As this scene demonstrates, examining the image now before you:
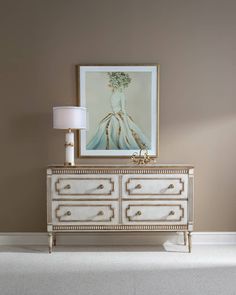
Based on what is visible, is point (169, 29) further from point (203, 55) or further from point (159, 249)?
point (159, 249)

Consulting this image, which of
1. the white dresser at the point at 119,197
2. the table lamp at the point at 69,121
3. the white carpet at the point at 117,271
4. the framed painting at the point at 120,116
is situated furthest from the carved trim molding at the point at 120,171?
the white carpet at the point at 117,271

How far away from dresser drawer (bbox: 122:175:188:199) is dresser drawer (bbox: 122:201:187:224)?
0.22 ft

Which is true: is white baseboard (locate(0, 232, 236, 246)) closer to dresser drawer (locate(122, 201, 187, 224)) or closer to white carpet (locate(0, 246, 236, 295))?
white carpet (locate(0, 246, 236, 295))

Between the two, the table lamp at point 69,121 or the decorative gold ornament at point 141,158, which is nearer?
the table lamp at point 69,121

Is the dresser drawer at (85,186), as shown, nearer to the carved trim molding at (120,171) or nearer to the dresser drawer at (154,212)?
the carved trim molding at (120,171)

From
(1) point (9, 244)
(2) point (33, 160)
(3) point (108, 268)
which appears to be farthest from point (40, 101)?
(3) point (108, 268)

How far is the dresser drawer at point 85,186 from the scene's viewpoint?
160 inches

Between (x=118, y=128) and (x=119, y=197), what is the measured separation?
31.7 inches

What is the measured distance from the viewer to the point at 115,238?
14.8 feet

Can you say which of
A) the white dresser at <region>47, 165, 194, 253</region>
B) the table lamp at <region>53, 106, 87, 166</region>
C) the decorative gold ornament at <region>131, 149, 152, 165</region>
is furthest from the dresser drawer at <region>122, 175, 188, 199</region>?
the table lamp at <region>53, 106, 87, 166</region>

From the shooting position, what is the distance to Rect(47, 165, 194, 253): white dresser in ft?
13.3

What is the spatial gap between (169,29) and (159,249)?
2296 millimetres

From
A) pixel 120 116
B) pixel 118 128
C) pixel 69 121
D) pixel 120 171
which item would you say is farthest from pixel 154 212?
pixel 69 121

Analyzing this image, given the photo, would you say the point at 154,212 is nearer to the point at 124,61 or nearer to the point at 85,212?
the point at 85,212
